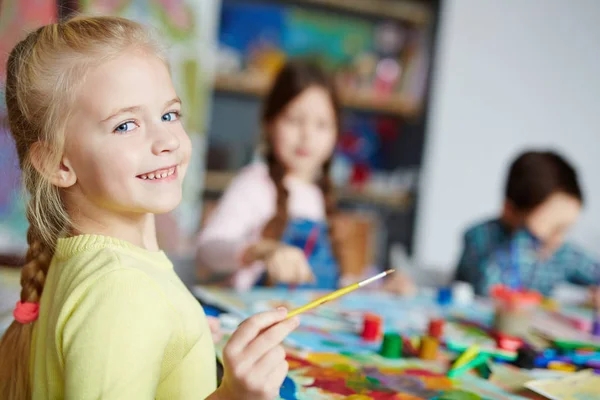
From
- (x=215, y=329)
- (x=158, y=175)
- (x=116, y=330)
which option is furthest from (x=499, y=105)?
(x=116, y=330)

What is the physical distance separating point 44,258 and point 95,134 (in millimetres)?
168

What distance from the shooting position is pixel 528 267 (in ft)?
5.31

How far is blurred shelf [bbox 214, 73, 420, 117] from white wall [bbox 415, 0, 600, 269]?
156mm

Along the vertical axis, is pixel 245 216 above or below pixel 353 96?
below

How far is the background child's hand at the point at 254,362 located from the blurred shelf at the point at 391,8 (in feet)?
8.22

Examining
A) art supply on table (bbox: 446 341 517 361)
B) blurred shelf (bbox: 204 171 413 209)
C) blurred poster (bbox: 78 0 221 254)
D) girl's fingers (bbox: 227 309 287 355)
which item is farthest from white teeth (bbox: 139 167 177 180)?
blurred shelf (bbox: 204 171 413 209)

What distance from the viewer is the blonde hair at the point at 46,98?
1.86ft

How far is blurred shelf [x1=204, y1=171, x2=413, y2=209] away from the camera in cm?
265

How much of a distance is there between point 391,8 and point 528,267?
5.68 ft

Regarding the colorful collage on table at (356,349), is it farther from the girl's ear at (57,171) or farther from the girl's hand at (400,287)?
the girl's ear at (57,171)

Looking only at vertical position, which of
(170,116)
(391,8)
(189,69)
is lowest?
(170,116)

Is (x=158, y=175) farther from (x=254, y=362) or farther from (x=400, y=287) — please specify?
(x=400, y=287)

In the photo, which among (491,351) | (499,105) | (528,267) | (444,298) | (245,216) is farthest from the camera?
(499,105)

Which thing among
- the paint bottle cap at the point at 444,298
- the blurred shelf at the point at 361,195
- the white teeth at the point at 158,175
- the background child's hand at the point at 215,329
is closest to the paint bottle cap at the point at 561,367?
the paint bottle cap at the point at 444,298
